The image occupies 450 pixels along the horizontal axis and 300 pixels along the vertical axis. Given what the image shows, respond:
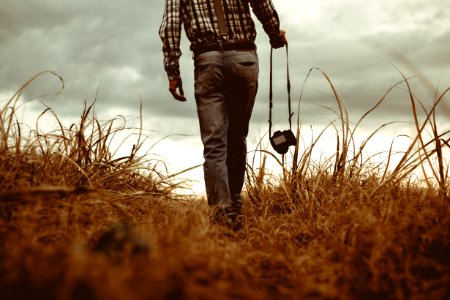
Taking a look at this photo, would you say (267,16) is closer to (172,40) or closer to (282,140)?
(172,40)

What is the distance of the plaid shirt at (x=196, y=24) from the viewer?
8.39 feet

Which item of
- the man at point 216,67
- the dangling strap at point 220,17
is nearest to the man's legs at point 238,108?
the man at point 216,67

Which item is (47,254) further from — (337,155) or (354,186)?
(337,155)

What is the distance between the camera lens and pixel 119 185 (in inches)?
106

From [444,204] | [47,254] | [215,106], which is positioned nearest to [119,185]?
[215,106]

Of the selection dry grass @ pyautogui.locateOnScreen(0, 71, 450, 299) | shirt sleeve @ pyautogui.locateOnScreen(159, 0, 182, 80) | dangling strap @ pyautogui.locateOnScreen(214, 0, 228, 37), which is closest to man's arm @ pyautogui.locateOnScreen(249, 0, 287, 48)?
dangling strap @ pyautogui.locateOnScreen(214, 0, 228, 37)

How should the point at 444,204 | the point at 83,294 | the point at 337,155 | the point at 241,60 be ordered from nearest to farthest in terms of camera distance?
the point at 83,294 < the point at 444,204 < the point at 241,60 < the point at 337,155

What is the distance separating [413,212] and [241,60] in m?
1.31

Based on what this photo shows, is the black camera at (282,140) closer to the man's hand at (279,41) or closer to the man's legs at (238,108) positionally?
the man's legs at (238,108)

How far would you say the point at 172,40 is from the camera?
2637mm

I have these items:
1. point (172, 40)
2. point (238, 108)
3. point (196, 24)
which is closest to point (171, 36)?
point (172, 40)

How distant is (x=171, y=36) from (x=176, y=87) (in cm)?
31

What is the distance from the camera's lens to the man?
2.53 metres

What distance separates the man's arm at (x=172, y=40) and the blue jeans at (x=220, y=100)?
0.16 m
